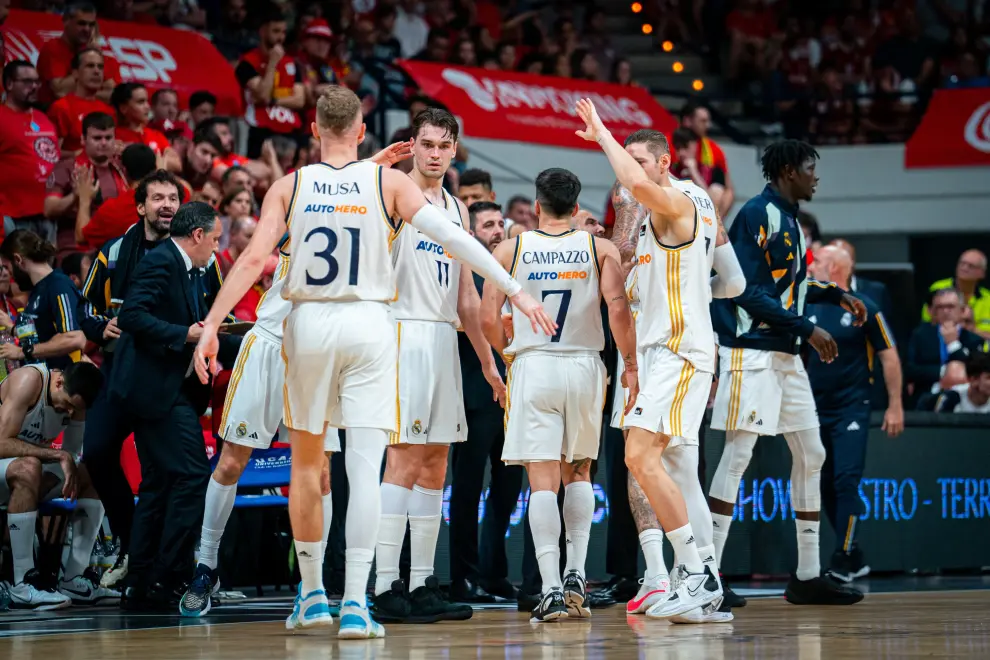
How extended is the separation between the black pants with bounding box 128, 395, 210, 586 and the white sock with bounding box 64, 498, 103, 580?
1134mm

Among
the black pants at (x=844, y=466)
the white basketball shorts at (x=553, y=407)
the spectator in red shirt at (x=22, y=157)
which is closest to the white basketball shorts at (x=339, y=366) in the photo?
the white basketball shorts at (x=553, y=407)

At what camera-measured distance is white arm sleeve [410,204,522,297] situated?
6305 millimetres

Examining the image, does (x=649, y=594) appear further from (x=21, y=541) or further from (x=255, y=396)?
(x=21, y=541)

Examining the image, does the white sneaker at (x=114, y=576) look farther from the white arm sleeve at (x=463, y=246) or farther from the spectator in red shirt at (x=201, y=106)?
the spectator in red shirt at (x=201, y=106)

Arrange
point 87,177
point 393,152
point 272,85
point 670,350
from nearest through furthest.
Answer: point 670,350 → point 393,152 → point 87,177 → point 272,85

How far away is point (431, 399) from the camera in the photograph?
25.0ft

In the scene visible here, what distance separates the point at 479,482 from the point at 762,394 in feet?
6.04

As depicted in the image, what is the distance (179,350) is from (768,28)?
15.7m

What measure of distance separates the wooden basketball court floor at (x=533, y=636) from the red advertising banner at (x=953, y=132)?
1134cm

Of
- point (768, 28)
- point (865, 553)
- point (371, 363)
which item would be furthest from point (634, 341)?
point (768, 28)

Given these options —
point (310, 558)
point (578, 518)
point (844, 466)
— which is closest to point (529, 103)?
point (844, 466)

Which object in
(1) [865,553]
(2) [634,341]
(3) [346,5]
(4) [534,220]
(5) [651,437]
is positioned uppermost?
(3) [346,5]

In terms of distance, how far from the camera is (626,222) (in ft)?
27.9

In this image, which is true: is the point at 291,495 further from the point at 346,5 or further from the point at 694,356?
the point at 346,5
